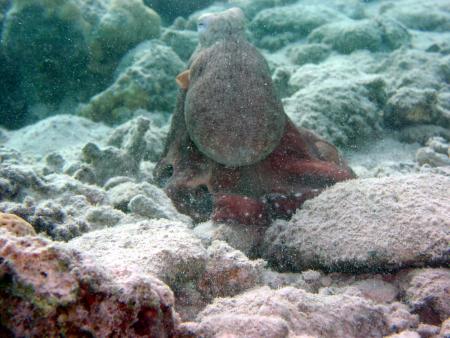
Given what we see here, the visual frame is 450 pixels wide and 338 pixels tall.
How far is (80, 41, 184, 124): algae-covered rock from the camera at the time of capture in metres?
7.70

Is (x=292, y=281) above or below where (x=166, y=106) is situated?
above

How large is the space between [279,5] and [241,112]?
12.7 metres

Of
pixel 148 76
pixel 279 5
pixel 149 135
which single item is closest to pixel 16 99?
pixel 148 76

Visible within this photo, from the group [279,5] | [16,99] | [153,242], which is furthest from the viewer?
[279,5]

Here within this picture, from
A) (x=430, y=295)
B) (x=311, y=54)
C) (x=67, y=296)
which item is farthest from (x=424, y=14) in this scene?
Result: (x=67, y=296)

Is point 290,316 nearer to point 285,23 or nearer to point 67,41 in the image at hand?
point 67,41

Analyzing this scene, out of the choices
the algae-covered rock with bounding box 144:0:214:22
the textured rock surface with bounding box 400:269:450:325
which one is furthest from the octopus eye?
the algae-covered rock with bounding box 144:0:214:22

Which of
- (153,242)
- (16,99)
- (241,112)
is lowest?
(16,99)

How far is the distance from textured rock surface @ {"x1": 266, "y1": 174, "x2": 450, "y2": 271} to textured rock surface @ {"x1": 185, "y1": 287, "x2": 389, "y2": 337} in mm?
491

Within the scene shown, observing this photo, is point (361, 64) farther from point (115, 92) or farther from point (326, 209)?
point (326, 209)

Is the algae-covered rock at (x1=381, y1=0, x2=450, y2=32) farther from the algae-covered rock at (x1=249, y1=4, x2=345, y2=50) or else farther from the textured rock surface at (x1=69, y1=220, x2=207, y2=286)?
the textured rock surface at (x1=69, y1=220, x2=207, y2=286)

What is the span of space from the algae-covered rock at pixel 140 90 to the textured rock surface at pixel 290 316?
6347 mm

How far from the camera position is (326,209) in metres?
3.00

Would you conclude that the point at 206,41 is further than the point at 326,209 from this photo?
Yes
